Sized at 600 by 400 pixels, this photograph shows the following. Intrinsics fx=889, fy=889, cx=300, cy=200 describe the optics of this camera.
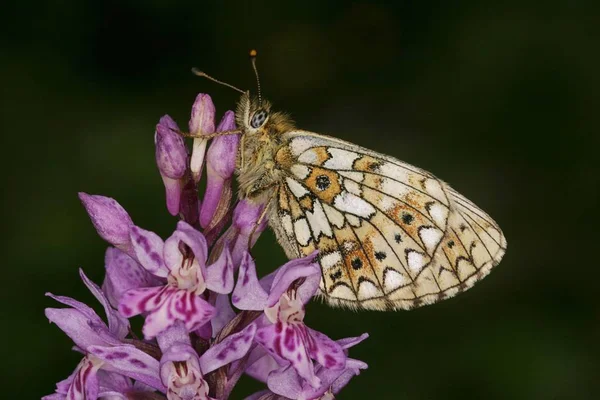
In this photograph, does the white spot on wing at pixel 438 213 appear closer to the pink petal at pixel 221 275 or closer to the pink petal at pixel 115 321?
the pink petal at pixel 221 275

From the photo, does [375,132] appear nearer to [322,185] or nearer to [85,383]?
[322,185]

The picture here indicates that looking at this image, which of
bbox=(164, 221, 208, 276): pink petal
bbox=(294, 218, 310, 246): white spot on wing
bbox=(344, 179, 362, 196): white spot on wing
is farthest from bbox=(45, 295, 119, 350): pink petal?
bbox=(344, 179, 362, 196): white spot on wing

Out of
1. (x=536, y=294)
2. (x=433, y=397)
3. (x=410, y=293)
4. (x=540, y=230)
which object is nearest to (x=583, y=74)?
(x=540, y=230)

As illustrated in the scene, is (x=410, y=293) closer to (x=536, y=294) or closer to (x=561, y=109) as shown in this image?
(x=536, y=294)

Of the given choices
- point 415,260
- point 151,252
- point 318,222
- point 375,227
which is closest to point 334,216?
point 318,222

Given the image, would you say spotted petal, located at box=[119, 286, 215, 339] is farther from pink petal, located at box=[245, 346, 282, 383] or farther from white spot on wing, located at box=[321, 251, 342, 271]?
white spot on wing, located at box=[321, 251, 342, 271]

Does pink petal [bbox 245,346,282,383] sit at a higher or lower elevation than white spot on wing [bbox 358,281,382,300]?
lower
